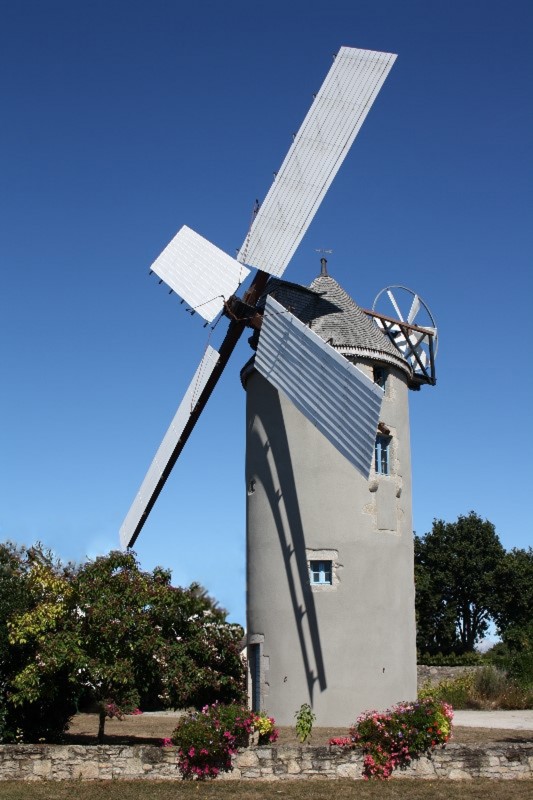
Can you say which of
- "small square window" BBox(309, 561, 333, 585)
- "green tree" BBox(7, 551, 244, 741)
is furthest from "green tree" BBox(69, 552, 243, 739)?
"small square window" BBox(309, 561, 333, 585)

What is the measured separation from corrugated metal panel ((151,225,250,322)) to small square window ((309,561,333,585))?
6293 mm

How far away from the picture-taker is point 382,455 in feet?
70.4

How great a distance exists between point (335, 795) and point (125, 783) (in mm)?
3295

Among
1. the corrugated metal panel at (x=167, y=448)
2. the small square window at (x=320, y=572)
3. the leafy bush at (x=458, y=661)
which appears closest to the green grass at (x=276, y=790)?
the small square window at (x=320, y=572)

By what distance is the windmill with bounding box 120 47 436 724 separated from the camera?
1928 cm

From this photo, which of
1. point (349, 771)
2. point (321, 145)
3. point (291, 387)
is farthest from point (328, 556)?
point (321, 145)

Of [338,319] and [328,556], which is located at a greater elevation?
[338,319]

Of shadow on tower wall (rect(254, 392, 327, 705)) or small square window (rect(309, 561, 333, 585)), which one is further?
small square window (rect(309, 561, 333, 585))

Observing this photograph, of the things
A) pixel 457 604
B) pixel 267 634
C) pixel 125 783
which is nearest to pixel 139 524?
pixel 267 634

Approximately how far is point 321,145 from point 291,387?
5.81 m

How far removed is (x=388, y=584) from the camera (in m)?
20.3

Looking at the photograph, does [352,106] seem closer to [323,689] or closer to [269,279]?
[269,279]

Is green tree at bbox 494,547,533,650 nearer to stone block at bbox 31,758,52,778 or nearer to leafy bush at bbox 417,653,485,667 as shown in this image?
leafy bush at bbox 417,653,485,667

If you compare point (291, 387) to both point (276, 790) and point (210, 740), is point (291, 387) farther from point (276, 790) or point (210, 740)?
point (276, 790)
